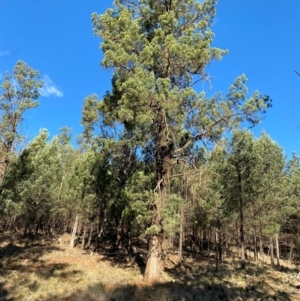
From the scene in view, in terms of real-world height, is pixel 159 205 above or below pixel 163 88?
below

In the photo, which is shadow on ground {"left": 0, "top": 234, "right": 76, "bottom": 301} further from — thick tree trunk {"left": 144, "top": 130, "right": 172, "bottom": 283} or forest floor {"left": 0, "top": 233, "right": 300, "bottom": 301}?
thick tree trunk {"left": 144, "top": 130, "right": 172, "bottom": 283}

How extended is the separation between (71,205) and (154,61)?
13.4 m

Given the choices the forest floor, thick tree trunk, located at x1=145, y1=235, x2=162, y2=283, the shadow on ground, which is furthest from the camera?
thick tree trunk, located at x1=145, y1=235, x2=162, y2=283

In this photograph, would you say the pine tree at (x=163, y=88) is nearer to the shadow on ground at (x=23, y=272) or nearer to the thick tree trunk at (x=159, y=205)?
the thick tree trunk at (x=159, y=205)

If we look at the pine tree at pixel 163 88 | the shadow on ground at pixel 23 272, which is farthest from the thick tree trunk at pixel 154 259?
the shadow on ground at pixel 23 272

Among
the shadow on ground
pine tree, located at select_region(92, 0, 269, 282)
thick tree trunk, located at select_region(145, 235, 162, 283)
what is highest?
pine tree, located at select_region(92, 0, 269, 282)

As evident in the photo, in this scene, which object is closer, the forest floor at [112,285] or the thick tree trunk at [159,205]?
the forest floor at [112,285]

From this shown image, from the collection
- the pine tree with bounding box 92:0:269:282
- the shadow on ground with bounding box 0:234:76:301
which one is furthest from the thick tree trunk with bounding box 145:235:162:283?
the shadow on ground with bounding box 0:234:76:301

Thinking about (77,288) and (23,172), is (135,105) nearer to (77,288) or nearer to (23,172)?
(77,288)

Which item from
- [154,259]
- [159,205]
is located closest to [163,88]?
[159,205]

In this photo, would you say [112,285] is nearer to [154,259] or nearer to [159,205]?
[154,259]

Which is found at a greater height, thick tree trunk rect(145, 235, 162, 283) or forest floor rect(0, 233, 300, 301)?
thick tree trunk rect(145, 235, 162, 283)

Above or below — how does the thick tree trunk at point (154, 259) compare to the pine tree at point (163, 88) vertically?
below

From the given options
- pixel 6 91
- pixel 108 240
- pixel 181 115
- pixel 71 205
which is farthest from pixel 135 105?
pixel 108 240
